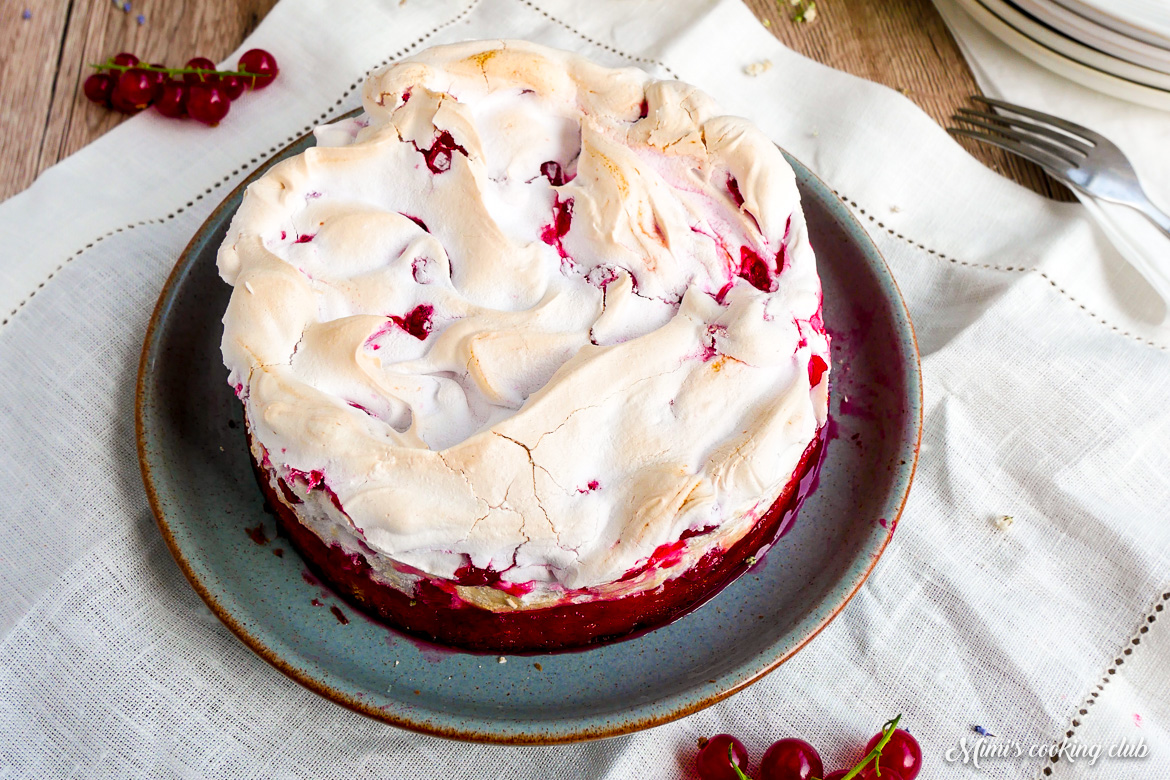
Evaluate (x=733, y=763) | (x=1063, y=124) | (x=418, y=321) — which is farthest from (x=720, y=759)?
(x=1063, y=124)

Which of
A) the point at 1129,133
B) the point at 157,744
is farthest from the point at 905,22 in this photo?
the point at 157,744

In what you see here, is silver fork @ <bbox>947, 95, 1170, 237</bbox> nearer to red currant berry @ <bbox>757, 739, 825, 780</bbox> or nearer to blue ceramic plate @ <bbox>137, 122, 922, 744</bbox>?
blue ceramic plate @ <bbox>137, 122, 922, 744</bbox>

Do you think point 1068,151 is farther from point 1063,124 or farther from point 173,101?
point 173,101

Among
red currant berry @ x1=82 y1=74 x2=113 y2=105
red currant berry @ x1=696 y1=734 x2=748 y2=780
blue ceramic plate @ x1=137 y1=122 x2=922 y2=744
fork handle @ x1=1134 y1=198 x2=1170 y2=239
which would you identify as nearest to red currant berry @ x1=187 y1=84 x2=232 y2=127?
red currant berry @ x1=82 y1=74 x2=113 y2=105

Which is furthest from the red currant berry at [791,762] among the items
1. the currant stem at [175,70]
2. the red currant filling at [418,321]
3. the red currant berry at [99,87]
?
the red currant berry at [99,87]

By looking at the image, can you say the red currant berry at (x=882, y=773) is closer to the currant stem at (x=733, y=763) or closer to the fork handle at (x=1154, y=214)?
the currant stem at (x=733, y=763)

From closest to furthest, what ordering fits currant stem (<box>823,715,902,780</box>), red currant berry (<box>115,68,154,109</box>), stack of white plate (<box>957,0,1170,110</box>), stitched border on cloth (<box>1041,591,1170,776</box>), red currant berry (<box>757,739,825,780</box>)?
currant stem (<box>823,715,902,780</box>) < red currant berry (<box>757,739,825,780</box>) < stitched border on cloth (<box>1041,591,1170,776</box>) < stack of white plate (<box>957,0,1170,110</box>) < red currant berry (<box>115,68,154,109</box>)
